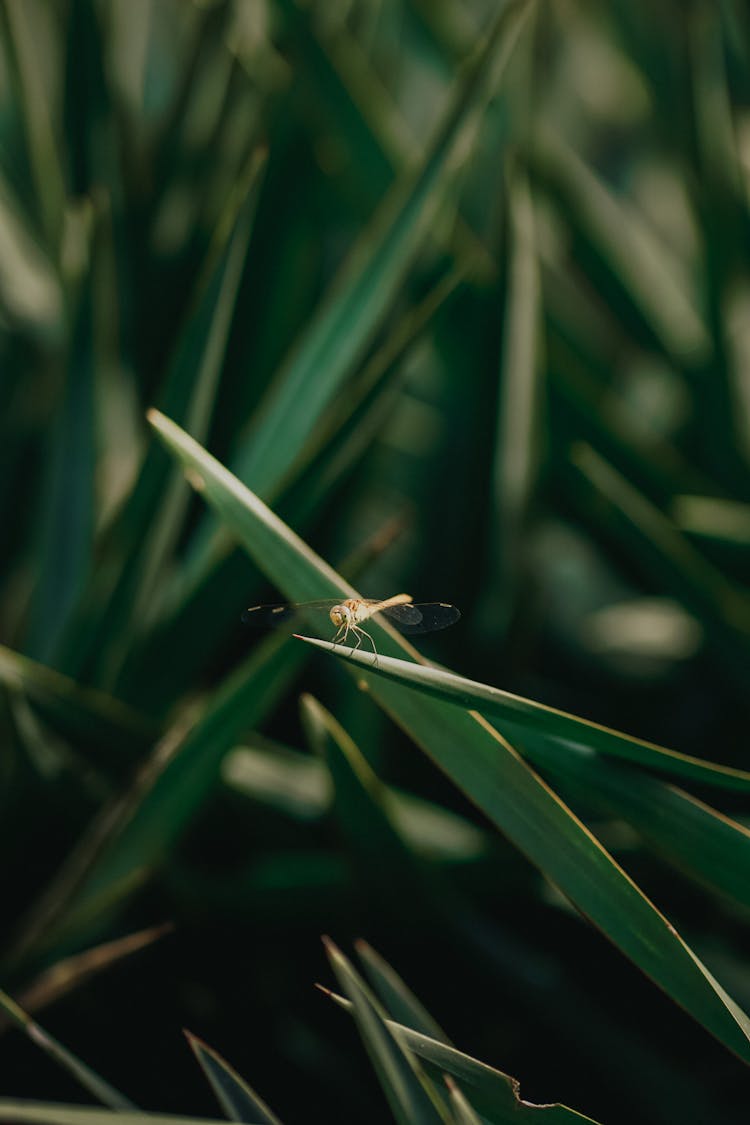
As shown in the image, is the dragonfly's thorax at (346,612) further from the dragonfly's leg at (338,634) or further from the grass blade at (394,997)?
the grass blade at (394,997)

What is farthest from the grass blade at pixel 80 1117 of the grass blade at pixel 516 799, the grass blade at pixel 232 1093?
the grass blade at pixel 516 799

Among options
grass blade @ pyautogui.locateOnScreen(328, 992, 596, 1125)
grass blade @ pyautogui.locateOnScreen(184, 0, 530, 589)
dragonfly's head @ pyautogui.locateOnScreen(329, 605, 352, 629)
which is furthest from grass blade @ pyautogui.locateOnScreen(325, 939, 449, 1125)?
grass blade @ pyautogui.locateOnScreen(184, 0, 530, 589)

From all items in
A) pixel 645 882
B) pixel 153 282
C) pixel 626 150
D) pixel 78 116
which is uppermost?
pixel 78 116

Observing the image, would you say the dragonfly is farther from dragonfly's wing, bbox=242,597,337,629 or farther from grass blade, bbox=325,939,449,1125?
grass blade, bbox=325,939,449,1125

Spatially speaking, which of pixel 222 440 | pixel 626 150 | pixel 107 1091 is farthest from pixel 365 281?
pixel 626 150

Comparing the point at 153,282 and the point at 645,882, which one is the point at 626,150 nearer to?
the point at 153,282

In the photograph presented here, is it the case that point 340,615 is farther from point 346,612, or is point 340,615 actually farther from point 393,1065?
point 393,1065

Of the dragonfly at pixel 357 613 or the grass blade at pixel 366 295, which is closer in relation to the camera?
the dragonfly at pixel 357 613
